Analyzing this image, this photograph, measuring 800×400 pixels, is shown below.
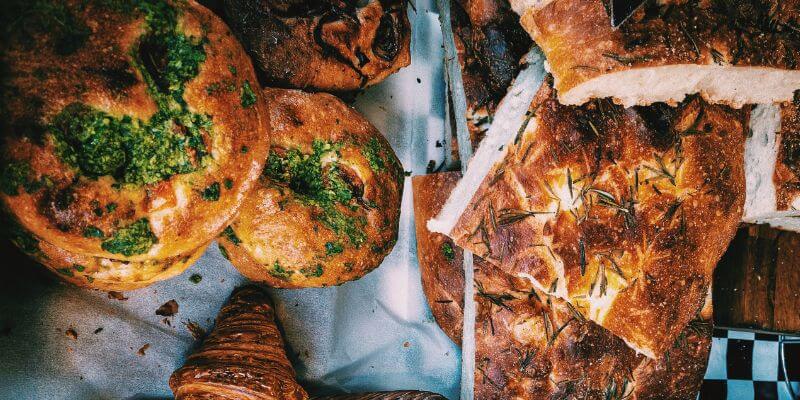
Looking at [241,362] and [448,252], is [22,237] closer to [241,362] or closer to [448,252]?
[241,362]

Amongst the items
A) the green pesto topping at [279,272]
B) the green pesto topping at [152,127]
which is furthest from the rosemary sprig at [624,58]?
the green pesto topping at [279,272]

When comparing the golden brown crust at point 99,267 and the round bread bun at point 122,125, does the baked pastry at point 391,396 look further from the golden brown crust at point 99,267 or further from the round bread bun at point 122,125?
the round bread bun at point 122,125

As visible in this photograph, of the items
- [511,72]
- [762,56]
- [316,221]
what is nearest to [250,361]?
[316,221]

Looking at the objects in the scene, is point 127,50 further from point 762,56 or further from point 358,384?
point 762,56

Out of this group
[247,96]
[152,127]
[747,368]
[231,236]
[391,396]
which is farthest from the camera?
[747,368]

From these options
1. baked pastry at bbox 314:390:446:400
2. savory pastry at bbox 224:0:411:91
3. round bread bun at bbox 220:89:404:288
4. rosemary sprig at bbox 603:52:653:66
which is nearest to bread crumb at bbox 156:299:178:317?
round bread bun at bbox 220:89:404:288

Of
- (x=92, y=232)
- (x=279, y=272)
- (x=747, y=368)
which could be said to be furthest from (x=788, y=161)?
(x=92, y=232)

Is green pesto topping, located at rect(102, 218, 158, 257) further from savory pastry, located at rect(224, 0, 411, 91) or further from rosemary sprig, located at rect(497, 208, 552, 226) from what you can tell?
rosemary sprig, located at rect(497, 208, 552, 226)

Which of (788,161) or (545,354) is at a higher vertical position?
(788,161)
